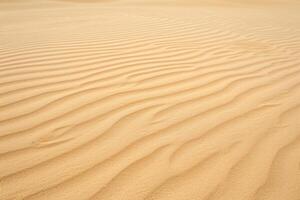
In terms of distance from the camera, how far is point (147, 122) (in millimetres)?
2115

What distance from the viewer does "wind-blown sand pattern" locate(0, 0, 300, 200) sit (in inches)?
61.6

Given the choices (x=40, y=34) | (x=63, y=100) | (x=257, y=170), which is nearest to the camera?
(x=257, y=170)

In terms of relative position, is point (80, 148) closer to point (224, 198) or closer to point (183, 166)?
point (183, 166)

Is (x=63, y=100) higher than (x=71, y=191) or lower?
higher

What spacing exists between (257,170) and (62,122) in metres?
1.30

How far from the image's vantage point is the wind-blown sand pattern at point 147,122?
1.57 metres

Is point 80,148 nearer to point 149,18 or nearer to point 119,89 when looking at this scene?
point 119,89

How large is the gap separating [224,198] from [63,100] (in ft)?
4.85

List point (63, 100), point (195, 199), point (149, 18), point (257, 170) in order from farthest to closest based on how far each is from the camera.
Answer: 1. point (149, 18)
2. point (63, 100)
3. point (257, 170)
4. point (195, 199)

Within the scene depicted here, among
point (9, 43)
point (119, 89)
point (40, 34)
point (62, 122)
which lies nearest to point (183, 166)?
point (62, 122)

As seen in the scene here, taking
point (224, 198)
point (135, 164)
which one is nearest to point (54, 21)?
point (135, 164)

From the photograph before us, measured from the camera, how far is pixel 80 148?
→ 1.82 meters

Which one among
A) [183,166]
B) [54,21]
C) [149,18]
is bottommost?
[183,166]

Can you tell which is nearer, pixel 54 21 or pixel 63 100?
pixel 63 100
